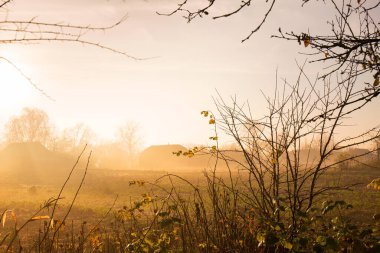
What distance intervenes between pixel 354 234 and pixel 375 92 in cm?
135

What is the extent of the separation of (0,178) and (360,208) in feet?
123

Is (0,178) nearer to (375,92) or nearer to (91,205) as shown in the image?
(91,205)

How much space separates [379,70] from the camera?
2.57 meters

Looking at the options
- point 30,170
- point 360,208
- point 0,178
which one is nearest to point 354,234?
point 360,208

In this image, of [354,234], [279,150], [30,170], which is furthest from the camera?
[30,170]

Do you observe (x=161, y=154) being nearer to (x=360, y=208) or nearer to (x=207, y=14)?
(x=360, y=208)

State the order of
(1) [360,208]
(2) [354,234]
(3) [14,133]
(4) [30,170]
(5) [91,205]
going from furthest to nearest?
(3) [14,133] < (4) [30,170] < (5) [91,205] < (1) [360,208] < (2) [354,234]

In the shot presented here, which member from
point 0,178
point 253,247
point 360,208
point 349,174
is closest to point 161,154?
point 0,178

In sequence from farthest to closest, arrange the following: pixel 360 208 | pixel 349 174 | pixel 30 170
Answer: pixel 30 170 < pixel 349 174 < pixel 360 208

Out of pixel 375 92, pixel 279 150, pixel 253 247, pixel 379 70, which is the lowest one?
pixel 253 247

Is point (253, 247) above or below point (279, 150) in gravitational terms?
below

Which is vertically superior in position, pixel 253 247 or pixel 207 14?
pixel 207 14

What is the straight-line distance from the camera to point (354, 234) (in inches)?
120

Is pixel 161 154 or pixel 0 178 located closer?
pixel 0 178
